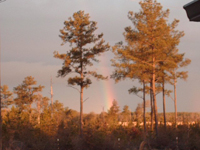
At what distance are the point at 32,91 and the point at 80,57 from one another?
31.4 meters

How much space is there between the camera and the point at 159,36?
106ft

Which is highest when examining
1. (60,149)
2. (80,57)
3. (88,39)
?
(88,39)

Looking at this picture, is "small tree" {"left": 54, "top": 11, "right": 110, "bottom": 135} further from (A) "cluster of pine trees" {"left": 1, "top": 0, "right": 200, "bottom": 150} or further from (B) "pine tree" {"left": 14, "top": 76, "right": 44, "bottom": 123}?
(B) "pine tree" {"left": 14, "top": 76, "right": 44, "bottom": 123}

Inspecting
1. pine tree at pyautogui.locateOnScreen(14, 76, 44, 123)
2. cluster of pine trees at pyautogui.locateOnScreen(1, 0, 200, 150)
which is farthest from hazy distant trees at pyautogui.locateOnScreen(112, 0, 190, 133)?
pine tree at pyautogui.locateOnScreen(14, 76, 44, 123)

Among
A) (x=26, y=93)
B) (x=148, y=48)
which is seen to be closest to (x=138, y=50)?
(x=148, y=48)

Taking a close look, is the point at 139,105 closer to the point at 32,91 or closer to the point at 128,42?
the point at 32,91

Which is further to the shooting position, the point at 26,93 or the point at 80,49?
the point at 26,93

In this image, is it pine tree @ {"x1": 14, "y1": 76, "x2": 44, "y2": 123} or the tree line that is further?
pine tree @ {"x1": 14, "y1": 76, "x2": 44, "y2": 123}

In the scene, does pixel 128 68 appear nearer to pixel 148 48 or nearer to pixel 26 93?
pixel 148 48

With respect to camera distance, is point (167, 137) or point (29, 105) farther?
point (29, 105)

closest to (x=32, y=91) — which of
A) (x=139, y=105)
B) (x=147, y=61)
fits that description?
(x=139, y=105)

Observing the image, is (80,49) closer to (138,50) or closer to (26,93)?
(138,50)

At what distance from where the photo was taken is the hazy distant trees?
3162cm

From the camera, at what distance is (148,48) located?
33.3 meters
